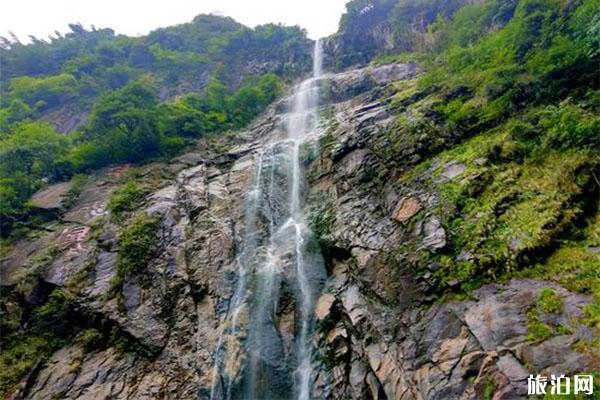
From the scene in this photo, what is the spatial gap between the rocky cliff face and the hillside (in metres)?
0.05

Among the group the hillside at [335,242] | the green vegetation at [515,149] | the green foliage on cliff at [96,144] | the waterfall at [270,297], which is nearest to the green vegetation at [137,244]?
the hillside at [335,242]

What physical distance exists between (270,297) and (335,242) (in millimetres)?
2635

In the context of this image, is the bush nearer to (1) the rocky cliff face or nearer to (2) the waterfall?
(1) the rocky cliff face

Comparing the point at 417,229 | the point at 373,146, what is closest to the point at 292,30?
the point at 373,146

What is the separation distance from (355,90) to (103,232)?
16360mm

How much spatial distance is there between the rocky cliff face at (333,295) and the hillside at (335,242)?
52mm

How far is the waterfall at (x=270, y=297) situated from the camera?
9805 millimetres

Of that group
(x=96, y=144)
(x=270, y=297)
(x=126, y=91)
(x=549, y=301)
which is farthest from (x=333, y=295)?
(x=126, y=91)

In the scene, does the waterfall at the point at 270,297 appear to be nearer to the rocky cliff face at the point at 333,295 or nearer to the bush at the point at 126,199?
the rocky cliff face at the point at 333,295

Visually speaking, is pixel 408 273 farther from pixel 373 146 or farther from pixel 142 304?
pixel 142 304

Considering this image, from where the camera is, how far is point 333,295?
34.3 ft

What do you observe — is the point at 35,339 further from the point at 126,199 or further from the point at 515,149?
the point at 515,149

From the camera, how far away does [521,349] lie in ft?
20.2

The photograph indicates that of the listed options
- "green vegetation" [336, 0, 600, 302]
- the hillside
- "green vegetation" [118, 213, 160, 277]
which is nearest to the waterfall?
the hillside
